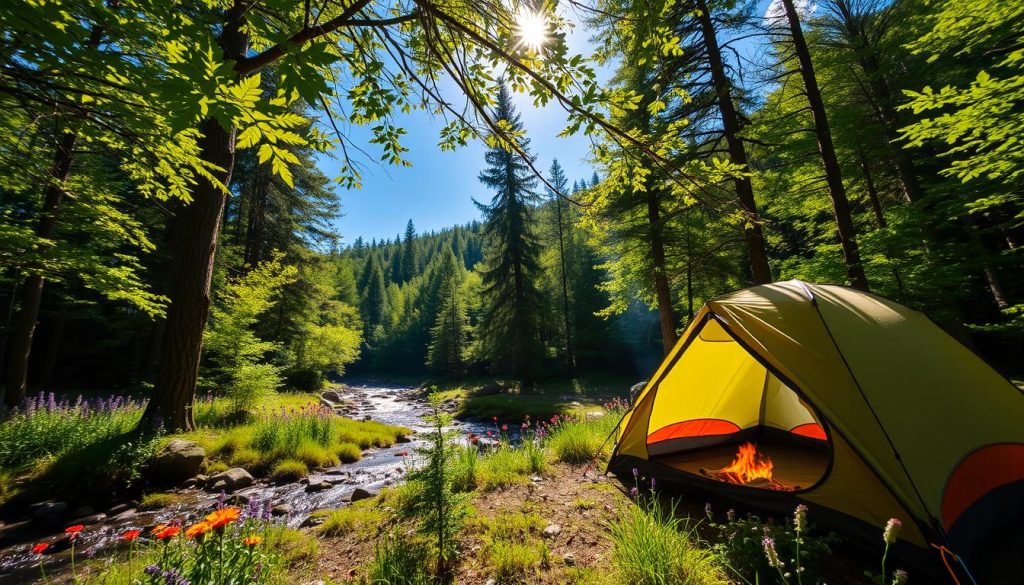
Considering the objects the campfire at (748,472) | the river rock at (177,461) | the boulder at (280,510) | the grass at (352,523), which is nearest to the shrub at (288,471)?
the river rock at (177,461)

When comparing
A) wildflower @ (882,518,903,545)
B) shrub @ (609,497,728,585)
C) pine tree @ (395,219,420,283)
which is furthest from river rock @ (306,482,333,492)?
pine tree @ (395,219,420,283)

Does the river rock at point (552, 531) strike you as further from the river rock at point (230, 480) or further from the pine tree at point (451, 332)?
the pine tree at point (451, 332)

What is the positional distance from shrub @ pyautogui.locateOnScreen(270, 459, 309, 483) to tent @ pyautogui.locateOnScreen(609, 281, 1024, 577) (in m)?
Result: 5.62

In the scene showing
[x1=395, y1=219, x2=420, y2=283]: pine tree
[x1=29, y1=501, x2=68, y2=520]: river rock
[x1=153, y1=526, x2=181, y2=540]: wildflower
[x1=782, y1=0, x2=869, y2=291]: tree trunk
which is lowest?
[x1=29, y1=501, x2=68, y2=520]: river rock

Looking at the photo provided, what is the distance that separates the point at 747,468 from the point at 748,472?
15cm

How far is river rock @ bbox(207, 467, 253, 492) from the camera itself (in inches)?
210

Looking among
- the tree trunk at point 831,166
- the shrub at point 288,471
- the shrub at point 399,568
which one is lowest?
the shrub at point 288,471

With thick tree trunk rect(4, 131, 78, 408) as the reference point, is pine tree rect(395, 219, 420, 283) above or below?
above

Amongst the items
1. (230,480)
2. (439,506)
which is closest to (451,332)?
(230,480)

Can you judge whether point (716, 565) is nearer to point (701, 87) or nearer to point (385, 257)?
point (701, 87)

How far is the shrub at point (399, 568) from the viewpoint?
2332 mm

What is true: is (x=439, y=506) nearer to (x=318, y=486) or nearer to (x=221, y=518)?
(x=221, y=518)

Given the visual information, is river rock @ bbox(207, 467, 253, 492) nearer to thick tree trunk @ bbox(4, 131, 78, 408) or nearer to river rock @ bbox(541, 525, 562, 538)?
river rock @ bbox(541, 525, 562, 538)

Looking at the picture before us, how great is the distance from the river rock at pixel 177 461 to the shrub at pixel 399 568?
481 centimetres
